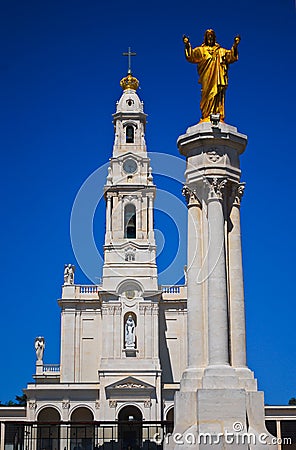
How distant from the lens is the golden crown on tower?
261ft

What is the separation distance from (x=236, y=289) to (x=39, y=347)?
5341 cm

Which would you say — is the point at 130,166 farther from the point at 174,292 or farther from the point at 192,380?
the point at 192,380

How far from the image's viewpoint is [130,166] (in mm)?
76938

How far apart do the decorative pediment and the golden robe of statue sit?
148 ft

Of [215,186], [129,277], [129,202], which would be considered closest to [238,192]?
[215,186]

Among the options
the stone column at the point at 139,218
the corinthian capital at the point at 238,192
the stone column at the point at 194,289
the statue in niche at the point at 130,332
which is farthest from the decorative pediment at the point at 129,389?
the corinthian capital at the point at 238,192

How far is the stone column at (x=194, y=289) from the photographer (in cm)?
2395

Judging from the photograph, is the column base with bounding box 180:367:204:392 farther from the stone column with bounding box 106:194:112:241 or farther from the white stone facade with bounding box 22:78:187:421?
the stone column with bounding box 106:194:112:241

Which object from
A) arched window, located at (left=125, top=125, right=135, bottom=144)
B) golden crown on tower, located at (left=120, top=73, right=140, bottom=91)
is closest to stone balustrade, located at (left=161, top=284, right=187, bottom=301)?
arched window, located at (left=125, top=125, right=135, bottom=144)

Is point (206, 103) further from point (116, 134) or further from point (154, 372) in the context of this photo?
point (116, 134)

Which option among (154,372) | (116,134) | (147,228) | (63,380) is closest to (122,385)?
(154,372)

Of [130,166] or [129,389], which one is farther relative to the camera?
[130,166]

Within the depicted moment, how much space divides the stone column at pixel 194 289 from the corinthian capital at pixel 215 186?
0.70 metres

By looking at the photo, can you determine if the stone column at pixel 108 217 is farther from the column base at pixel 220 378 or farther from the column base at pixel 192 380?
the column base at pixel 220 378
